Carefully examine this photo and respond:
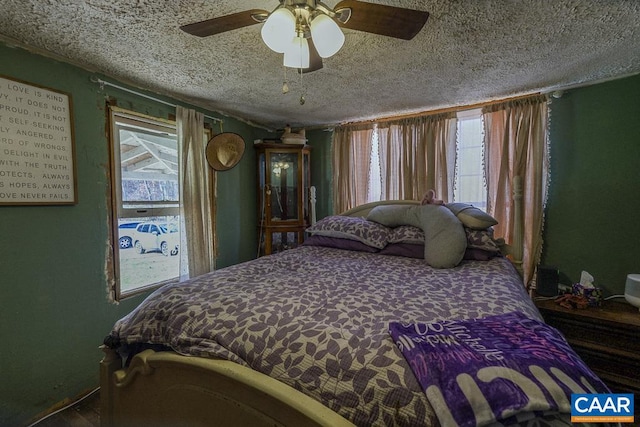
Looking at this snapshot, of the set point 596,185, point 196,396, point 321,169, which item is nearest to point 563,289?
point 596,185

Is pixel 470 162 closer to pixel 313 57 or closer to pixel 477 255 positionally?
pixel 477 255

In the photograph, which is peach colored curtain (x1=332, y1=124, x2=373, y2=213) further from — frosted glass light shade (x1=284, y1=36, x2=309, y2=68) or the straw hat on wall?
frosted glass light shade (x1=284, y1=36, x2=309, y2=68)

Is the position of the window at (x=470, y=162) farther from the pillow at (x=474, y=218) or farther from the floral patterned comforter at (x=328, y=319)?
the floral patterned comforter at (x=328, y=319)

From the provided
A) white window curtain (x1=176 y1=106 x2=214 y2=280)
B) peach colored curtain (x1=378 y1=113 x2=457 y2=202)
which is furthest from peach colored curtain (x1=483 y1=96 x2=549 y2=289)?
white window curtain (x1=176 y1=106 x2=214 y2=280)

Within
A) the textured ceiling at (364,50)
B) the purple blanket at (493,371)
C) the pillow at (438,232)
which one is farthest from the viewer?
the pillow at (438,232)

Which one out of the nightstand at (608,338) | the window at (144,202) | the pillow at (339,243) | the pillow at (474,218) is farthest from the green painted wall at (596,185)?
the window at (144,202)

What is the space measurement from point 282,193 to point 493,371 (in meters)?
2.72

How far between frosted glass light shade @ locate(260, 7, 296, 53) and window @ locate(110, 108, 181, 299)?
159cm

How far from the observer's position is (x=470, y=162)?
104 inches

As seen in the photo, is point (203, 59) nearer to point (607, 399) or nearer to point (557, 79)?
point (607, 399)

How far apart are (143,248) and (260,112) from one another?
168cm

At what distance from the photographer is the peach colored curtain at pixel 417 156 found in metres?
2.66

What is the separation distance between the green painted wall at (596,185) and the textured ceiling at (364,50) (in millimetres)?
201

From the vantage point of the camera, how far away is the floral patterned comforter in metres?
0.74
